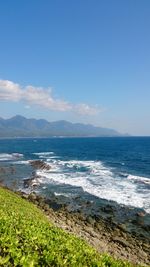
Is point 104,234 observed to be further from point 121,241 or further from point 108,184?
point 108,184

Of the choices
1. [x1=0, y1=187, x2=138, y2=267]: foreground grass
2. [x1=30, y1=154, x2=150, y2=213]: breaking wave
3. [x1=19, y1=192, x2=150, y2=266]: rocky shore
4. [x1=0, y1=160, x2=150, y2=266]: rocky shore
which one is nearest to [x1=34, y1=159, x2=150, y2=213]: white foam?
[x1=30, y1=154, x2=150, y2=213]: breaking wave

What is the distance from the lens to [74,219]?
39.2 m

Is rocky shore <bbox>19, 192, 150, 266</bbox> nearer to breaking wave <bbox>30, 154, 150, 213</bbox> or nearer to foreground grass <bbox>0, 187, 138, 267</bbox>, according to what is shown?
breaking wave <bbox>30, 154, 150, 213</bbox>

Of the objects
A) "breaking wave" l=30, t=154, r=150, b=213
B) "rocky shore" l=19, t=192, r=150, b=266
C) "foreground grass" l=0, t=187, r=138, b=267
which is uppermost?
"foreground grass" l=0, t=187, r=138, b=267

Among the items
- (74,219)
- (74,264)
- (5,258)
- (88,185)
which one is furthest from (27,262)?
(88,185)

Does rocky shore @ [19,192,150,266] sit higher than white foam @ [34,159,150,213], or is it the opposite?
white foam @ [34,159,150,213]

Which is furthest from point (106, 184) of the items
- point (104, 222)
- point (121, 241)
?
point (121, 241)

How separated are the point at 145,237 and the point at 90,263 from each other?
71.6 ft

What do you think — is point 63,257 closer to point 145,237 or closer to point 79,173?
point 145,237

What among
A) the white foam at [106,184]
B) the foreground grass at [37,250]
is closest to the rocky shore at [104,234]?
the white foam at [106,184]

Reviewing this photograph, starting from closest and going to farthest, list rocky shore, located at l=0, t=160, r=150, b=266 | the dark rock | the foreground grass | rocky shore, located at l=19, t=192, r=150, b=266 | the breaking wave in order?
the foreground grass, rocky shore, located at l=19, t=192, r=150, b=266, rocky shore, located at l=0, t=160, r=150, b=266, the dark rock, the breaking wave

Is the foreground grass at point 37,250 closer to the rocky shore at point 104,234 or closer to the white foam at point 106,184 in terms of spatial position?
→ the rocky shore at point 104,234

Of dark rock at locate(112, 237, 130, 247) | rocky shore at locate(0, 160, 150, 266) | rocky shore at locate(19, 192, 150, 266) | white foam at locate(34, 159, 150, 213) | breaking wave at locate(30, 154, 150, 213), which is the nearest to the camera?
rocky shore at locate(19, 192, 150, 266)

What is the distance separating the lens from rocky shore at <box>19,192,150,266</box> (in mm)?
28375
